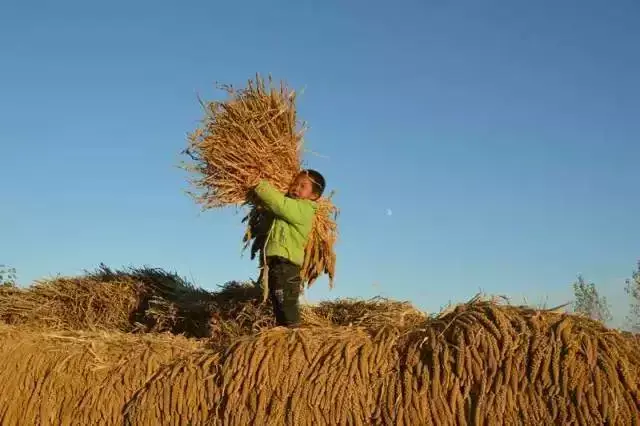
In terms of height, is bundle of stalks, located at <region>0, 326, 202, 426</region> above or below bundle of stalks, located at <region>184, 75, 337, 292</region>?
below

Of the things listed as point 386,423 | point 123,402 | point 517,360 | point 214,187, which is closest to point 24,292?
point 214,187

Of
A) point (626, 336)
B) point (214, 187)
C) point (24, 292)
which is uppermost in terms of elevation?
point (214, 187)

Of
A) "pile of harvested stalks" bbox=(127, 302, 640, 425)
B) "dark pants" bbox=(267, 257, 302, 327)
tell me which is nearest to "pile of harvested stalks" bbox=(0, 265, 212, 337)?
"dark pants" bbox=(267, 257, 302, 327)

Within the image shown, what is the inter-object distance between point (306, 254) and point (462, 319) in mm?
3078

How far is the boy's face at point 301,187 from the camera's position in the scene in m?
6.23

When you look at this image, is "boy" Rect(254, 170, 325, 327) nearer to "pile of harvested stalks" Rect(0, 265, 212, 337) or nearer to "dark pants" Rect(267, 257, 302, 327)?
"dark pants" Rect(267, 257, 302, 327)

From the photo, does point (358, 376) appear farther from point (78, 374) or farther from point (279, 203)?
point (279, 203)

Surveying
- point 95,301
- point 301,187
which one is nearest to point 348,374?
point 301,187

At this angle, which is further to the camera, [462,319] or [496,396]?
[462,319]

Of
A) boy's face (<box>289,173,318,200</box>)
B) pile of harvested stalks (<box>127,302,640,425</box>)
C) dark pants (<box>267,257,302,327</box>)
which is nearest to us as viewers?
pile of harvested stalks (<box>127,302,640,425</box>)

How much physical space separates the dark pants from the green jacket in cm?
9

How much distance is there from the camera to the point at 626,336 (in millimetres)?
3473

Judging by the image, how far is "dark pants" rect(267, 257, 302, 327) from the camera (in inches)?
237

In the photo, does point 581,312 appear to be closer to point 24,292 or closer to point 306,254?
point 306,254
